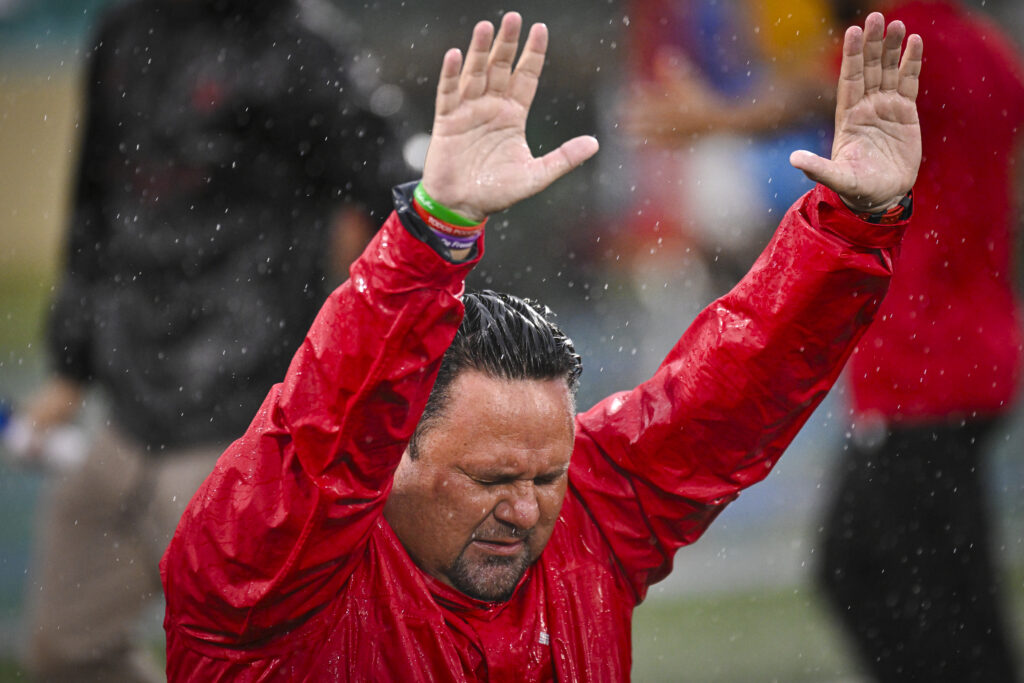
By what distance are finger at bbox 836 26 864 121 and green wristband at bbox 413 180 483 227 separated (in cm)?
78

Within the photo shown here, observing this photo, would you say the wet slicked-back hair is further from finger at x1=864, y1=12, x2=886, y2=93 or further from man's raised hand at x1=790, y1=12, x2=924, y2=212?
finger at x1=864, y1=12, x2=886, y2=93

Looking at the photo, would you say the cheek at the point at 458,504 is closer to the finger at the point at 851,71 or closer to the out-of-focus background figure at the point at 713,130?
the finger at the point at 851,71

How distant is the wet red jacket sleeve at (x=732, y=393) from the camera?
2232mm

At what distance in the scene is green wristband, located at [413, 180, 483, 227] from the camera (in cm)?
185

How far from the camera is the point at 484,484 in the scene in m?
Result: 2.18

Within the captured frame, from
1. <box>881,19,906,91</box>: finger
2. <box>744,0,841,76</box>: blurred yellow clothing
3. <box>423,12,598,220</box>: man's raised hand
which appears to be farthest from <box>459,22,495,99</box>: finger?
<box>744,0,841,76</box>: blurred yellow clothing

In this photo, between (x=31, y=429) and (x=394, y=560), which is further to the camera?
(x=31, y=429)

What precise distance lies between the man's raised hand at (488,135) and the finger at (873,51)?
1.85 feet

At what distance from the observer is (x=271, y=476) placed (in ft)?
6.25

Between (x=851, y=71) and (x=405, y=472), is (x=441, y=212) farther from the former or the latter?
(x=851, y=71)

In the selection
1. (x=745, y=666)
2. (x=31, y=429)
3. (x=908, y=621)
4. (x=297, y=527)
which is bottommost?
(x=745, y=666)

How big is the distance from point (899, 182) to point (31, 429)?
2585 mm

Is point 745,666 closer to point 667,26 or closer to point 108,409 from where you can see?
point 108,409

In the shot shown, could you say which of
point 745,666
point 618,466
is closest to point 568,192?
point 745,666
